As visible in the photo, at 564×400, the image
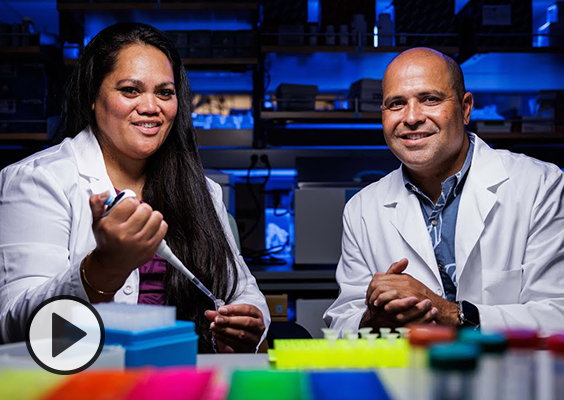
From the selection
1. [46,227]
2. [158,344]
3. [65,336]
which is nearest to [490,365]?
[158,344]

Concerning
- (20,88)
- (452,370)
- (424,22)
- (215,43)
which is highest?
(424,22)

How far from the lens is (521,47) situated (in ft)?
→ 8.99

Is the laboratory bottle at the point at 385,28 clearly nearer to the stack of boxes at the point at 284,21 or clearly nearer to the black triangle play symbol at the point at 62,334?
the stack of boxes at the point at 284,21

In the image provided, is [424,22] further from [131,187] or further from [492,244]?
[131,187]

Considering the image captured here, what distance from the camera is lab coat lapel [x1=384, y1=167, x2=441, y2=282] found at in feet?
Answer: 5.21

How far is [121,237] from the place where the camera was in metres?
0.87

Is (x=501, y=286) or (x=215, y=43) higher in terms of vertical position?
(x=215, y=43)

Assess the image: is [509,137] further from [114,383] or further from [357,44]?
[114,383]

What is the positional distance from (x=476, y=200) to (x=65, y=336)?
1256mm

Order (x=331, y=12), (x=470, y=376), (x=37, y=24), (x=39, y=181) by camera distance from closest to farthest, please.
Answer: (x=470, y=376) → (x=39, y=181) → (x=331, y=12) → (x=37, y=24)

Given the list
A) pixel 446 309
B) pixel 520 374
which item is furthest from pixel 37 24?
pixel 520 374

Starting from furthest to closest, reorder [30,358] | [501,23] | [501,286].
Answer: [501,23] → [501,286] → [30,358]

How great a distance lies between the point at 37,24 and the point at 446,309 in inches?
117

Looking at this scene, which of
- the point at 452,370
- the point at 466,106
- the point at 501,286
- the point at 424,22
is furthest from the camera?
the point at 424,22
